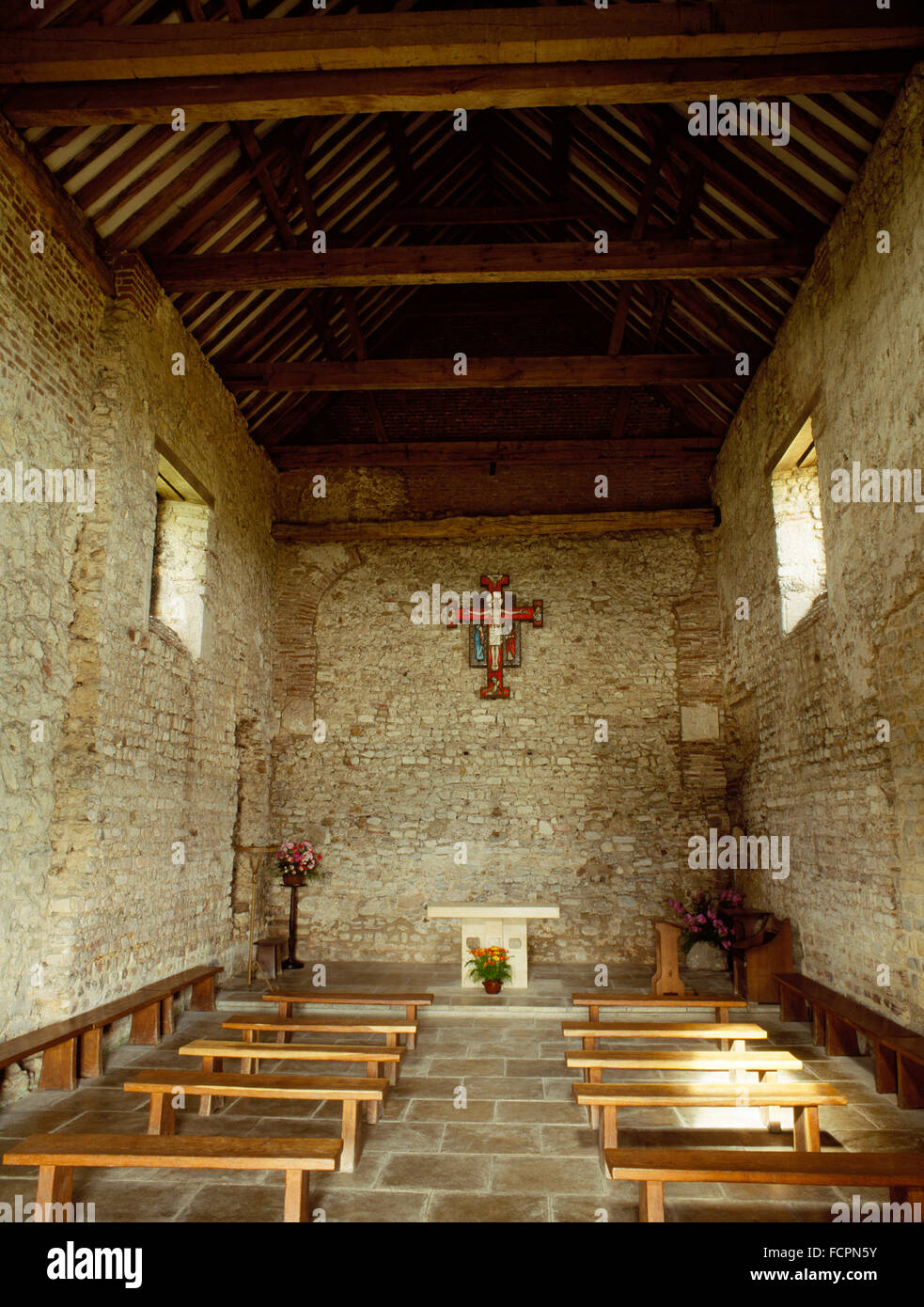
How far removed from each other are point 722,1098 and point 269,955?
5.55 meters

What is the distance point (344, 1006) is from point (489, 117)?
8.64 m

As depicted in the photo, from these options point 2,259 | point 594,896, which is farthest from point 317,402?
point 594,896

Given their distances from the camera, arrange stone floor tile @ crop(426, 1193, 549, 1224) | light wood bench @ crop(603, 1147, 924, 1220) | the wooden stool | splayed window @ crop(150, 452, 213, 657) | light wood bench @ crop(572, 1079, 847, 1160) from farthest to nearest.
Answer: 1. the wooden stool
2. splayed window @ crop(150, 452, 213, 657)
3. light wood bench @ crop(572, 1079, 847, 1160)
4. stone floor tile @ crop(426, 1193, 549, 1224)
5. light wood bench @ crop(603, 1147, 924, 1220)

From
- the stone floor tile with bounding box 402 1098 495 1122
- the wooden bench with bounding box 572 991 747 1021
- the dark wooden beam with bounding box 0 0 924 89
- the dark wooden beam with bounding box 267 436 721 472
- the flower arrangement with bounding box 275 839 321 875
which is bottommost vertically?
the stone floor tile with bounding box 402 1098 495 1122

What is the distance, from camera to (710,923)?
8.01m

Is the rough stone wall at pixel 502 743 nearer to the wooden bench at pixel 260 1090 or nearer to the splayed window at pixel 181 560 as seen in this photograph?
the splayed window at pixel 181 560

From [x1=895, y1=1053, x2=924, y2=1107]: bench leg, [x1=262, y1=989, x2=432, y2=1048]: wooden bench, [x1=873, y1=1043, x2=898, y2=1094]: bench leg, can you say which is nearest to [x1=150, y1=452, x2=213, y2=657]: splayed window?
[x1=262, y1=989, x2=432, y2=1048]: wooden bench

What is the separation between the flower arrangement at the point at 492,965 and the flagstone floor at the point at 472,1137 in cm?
83

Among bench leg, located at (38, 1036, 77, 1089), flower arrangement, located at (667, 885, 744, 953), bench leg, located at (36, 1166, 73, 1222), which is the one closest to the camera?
bench leg, located at (36, 1166, 73, 1222)

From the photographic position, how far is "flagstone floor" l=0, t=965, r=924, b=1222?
3.41 m

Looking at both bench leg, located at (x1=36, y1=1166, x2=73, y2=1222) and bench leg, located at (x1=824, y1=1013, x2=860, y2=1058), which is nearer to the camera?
bench leg, located at (x1=36, y1=1166, x2=73, y2=1222)

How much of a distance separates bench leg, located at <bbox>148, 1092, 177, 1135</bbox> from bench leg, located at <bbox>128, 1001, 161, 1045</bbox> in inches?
80.3

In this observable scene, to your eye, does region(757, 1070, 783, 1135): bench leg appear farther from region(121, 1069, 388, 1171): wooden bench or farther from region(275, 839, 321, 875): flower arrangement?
region(275, 839, 321, 875): flower arrangement
